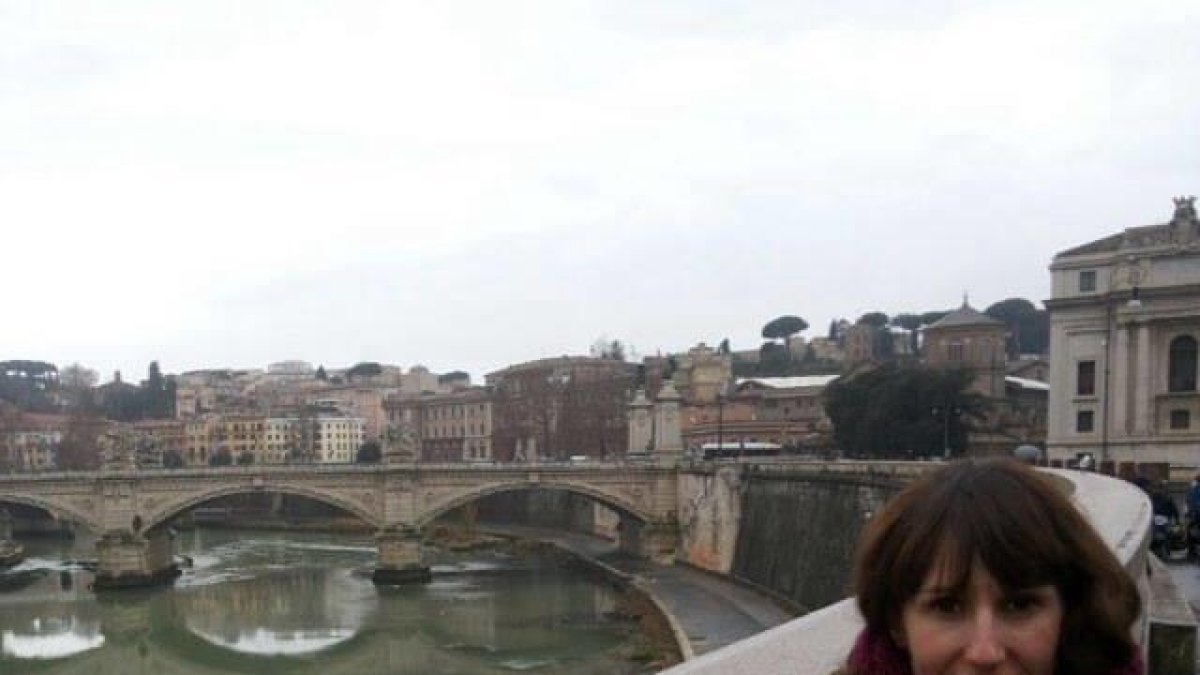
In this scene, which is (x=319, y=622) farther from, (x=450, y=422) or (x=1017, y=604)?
(x=450, y=422)

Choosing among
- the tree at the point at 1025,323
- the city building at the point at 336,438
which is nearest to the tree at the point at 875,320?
the tree at the point at 1025,323

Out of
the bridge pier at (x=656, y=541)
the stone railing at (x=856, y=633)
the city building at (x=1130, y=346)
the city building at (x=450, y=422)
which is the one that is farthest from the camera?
the city building at (x=450, y=422)

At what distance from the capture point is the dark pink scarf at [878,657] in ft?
3.60

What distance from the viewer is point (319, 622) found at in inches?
797

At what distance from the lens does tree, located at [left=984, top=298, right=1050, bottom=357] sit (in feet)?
216

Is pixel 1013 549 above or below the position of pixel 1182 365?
above

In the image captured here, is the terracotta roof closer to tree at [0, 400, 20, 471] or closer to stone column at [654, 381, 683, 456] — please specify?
stone column at [654, 381, 683, 456]

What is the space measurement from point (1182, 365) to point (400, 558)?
1711cm

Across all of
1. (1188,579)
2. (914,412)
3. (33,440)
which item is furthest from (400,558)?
(33,440)

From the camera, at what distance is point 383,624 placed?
19625 millimetres

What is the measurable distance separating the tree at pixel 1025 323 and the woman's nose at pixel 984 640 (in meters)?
68.7

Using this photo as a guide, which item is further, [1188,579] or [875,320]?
[875,320]

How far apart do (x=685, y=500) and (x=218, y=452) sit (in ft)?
139

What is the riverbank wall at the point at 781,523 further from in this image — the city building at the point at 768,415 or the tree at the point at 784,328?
the tree at the point at 784,328
